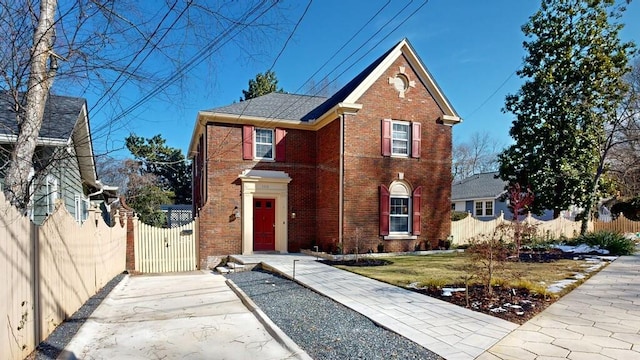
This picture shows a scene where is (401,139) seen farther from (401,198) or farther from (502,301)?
(502,301)

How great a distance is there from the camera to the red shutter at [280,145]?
14648mm

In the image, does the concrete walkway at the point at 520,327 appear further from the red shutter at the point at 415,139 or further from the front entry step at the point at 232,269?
the red shutter at the point at 415,139

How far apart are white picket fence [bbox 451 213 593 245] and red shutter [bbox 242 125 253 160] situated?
958 centimetres

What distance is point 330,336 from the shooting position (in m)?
4.79

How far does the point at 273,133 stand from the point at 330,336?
10.9 metres

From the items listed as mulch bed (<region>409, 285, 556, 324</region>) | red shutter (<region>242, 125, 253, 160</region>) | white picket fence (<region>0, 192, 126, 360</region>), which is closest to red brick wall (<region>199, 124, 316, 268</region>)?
red shutter (<region>242, 125, 253, 160</region>)

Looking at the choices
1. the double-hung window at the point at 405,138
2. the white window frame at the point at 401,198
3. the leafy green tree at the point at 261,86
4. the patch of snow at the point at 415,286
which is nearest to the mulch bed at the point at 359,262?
the white window frame at the point at 401,198

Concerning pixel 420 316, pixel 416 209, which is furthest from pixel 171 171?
pixel 420 316

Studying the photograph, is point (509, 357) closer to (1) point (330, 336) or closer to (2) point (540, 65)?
(1) point (330, 336)

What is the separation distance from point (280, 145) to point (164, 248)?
578 cm

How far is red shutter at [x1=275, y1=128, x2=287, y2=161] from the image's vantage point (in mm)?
14648

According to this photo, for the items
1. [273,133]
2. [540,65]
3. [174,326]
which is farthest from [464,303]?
[540,65]

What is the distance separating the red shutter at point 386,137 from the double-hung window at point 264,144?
14.7 feet

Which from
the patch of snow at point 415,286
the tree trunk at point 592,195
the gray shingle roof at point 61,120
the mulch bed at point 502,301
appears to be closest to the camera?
the mulch bed at point 502,301
